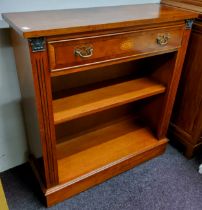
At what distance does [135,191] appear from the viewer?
1295 mm

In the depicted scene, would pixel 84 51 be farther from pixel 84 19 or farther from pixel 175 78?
pixel 175 78

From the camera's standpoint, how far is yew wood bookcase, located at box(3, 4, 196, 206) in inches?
33.5

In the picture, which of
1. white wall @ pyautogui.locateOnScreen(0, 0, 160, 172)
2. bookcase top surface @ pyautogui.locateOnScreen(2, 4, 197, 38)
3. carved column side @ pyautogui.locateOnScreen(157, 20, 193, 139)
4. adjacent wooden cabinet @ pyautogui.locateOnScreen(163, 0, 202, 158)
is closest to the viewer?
bookcase top surface @ pyautogui.locateOnScreen(2, 4, 197, 38)

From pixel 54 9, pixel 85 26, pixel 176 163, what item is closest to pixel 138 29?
pixel 85 26

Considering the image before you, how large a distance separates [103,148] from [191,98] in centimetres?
59

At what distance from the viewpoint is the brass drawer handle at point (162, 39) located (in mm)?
1058

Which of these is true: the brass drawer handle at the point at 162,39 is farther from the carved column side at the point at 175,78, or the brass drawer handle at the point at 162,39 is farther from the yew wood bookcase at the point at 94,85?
the carved column side at the point at 175,78

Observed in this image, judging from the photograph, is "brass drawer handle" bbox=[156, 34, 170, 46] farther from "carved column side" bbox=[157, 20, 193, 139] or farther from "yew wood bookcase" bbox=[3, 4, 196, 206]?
"carved column side" bbox=[157, 20, 193, 139]

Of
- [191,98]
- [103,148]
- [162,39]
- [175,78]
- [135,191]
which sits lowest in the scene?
[135,191]

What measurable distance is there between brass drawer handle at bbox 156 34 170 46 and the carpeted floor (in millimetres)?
754

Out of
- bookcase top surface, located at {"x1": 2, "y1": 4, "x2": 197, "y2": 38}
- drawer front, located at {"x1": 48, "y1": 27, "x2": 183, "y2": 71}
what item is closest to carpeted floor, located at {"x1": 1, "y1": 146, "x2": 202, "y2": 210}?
drawer front, located at {"x1": 48, "y1": 27, "x2": 183, "y2": 71}

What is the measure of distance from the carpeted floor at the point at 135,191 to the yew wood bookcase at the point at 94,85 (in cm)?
6

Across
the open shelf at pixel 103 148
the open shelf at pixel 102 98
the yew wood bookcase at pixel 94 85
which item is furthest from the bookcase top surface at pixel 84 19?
the open shelf at pixel 103 148

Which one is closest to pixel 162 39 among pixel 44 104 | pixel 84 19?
pixel 84 19
